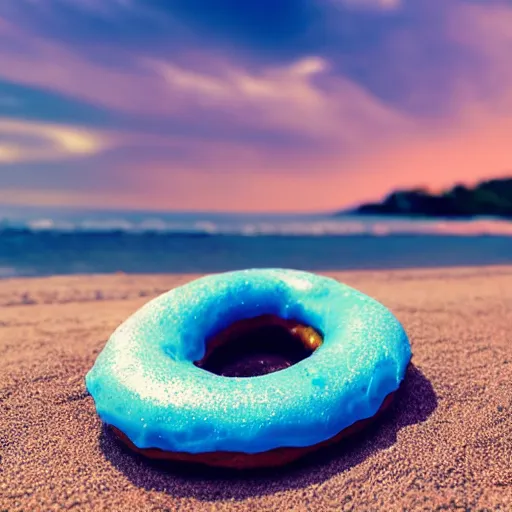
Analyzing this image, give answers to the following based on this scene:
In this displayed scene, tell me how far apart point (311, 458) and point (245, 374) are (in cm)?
83

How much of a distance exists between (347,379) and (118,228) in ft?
51.1

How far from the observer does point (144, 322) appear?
2.73m

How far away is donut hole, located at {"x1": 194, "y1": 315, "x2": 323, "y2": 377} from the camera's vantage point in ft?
9.70

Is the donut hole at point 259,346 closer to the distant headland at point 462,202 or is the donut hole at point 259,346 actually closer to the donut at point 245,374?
the donut at point 245,374

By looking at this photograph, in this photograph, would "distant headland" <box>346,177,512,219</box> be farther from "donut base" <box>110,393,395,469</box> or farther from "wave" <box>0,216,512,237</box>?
"donut base" <box>110,393,395,469</box>

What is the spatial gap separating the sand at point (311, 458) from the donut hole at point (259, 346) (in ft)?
2.29

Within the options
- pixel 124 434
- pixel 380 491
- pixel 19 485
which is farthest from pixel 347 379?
pixel 19 485

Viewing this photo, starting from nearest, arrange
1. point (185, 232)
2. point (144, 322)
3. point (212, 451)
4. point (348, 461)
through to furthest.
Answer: point (212, 451), point (348, 461), point (144, 322), point (185, 232)

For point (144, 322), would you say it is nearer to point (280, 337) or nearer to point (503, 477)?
point (280, 337)

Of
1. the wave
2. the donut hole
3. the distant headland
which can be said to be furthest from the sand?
the distant headland

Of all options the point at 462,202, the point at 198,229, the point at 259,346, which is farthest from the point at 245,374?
the point at 462,202

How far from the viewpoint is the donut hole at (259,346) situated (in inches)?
116

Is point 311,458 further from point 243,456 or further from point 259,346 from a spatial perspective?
point 259,346

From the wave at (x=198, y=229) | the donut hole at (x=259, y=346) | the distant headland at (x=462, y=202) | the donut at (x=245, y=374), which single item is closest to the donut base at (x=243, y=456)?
the donut at (x=245, y=374)
